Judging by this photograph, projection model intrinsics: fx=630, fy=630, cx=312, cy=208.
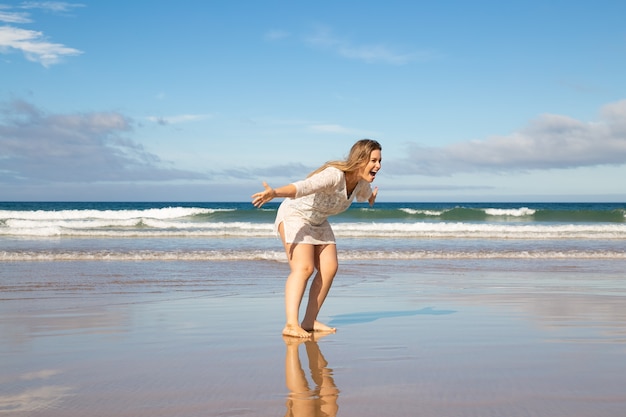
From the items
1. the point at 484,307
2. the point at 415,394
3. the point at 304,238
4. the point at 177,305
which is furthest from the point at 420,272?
the point at 415,394

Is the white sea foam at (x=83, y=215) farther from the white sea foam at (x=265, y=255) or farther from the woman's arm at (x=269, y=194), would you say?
the woman's arm at (x=269, y=194)

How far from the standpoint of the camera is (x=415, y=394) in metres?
3.44

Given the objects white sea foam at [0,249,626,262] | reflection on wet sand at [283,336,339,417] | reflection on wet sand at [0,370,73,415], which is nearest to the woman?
reflection on wet sand at [283,336,339,417]

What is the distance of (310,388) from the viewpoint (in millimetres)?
3590

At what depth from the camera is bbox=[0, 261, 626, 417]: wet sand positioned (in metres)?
3.29

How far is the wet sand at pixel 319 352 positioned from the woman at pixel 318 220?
0.35 meters

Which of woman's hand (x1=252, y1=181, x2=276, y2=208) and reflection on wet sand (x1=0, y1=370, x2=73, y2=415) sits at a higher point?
woman's hand (x1=252, y1=181, x2=276, y2=208)

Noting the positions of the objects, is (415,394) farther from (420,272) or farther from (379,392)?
(420,272)

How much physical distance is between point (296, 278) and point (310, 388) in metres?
1.84

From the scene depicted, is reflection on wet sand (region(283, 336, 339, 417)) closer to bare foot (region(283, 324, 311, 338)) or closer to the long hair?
bare foot (region(283, 324, 311, 338))

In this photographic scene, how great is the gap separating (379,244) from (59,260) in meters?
8.78

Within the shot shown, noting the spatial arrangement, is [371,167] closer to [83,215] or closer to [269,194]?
[269,194]

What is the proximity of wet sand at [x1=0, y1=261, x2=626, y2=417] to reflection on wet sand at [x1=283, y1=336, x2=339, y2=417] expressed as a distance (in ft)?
0.04

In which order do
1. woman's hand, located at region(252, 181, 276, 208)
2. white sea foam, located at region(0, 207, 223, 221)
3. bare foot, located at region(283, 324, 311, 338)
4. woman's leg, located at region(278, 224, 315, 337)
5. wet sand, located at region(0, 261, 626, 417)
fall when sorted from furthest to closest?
white sea foam, located at region(0, 207, 223, 221), woman's leg, located at region(278, 224, 315, 337), bare foot, located at region(283, 324, 311, 338), woman's hand, located at region(252, 181, 276, 208), wet sand, located at region(0, 261, 626, 417)
